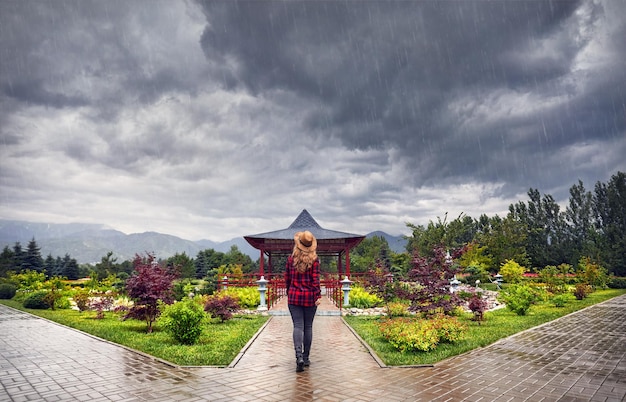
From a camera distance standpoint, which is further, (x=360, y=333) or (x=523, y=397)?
(x=360, y=333)

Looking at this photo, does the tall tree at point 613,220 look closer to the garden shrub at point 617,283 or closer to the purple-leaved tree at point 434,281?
the garden shrub at point 617,283

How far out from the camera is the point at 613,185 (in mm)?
44875

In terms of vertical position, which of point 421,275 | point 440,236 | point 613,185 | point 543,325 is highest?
point 613,185

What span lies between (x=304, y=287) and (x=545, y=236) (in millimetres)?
47781

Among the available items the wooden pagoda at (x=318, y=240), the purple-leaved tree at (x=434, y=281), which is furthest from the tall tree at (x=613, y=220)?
the purple-leaved tree at (x=434, y=281)

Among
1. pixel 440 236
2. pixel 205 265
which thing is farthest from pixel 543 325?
pixel 205 265

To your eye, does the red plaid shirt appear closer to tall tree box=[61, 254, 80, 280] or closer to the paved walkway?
the paved walkway

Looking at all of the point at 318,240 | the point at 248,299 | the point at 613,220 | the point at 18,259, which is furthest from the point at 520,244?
the point at 18,259

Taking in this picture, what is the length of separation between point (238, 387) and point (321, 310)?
8.57 m

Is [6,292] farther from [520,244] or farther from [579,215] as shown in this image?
[579,215]

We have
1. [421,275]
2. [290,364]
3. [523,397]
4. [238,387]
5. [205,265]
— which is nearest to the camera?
[523,397]

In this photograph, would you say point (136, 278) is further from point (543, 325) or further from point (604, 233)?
point (604, 233)

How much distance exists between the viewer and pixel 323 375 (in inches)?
204

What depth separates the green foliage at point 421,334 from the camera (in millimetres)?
6602
